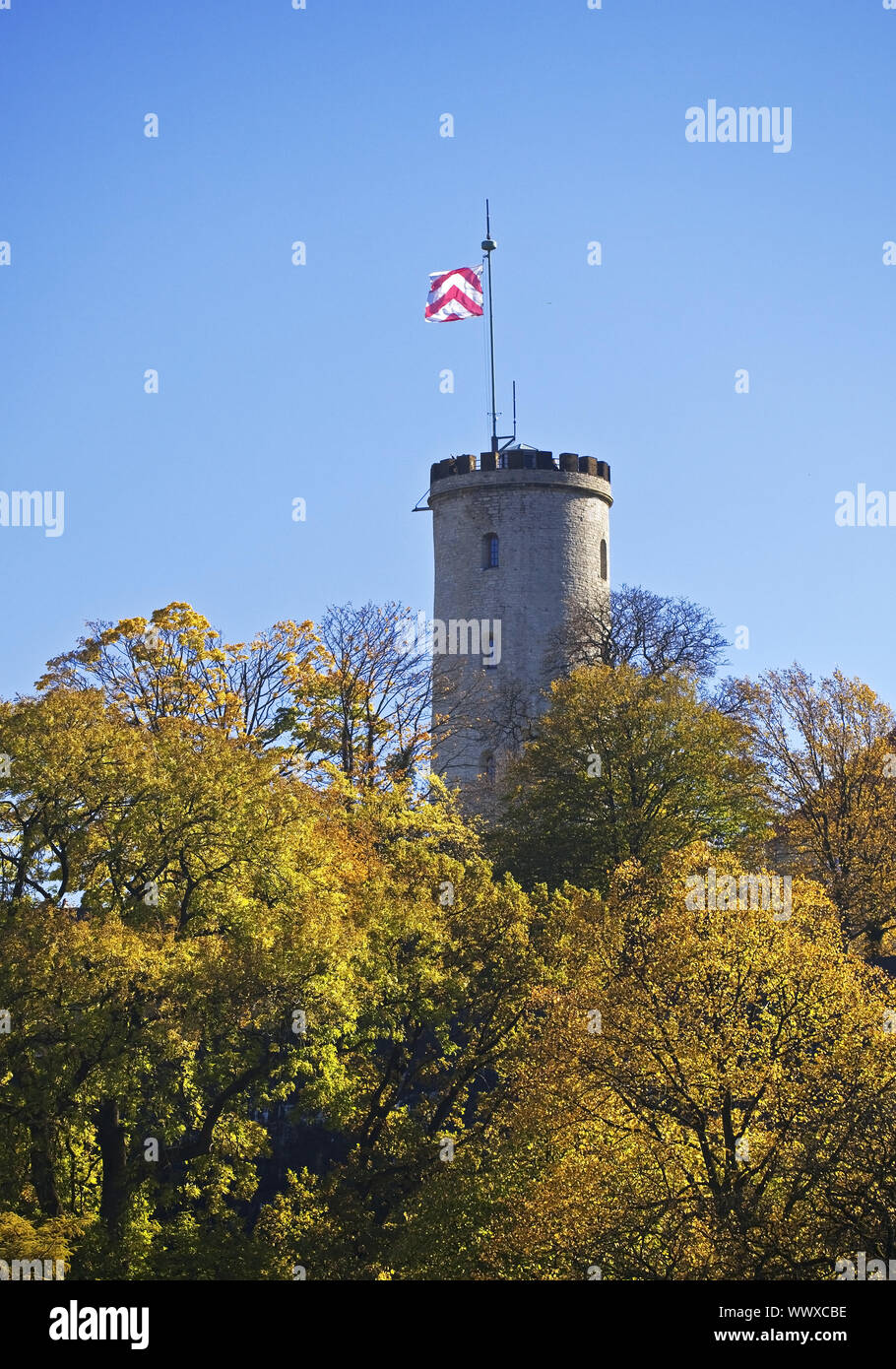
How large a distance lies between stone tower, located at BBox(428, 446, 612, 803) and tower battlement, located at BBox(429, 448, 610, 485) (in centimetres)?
4

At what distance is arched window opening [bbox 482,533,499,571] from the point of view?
73.2 metres

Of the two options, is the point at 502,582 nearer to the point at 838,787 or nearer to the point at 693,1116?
the point at 838,787

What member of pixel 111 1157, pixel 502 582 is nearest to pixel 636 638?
pixel 502 582

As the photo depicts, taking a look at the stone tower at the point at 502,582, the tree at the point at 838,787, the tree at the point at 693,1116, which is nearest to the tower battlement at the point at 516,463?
the stone tower at the point at 502,582

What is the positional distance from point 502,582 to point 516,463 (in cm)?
493

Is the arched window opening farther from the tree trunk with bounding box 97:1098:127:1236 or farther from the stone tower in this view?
the tree trunk with bounding box 97:1098:127:1236

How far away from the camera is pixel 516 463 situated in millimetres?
74500

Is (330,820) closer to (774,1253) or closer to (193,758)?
(193,758)

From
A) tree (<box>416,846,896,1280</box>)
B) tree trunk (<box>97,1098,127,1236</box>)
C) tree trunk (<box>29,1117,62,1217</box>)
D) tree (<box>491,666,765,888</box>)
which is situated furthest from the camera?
tree (<box>491,666,765,888</box>)

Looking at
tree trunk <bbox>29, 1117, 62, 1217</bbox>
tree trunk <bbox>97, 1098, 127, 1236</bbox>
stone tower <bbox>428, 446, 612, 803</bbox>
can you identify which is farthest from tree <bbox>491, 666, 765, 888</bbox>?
tree trunk <bbox>29, 1117, 62, 1217</bbox>

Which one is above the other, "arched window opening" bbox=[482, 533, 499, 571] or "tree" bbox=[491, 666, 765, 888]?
"arched window opening" bbox=[482, 533, 499, 571]

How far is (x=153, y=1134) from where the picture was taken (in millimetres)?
39719
